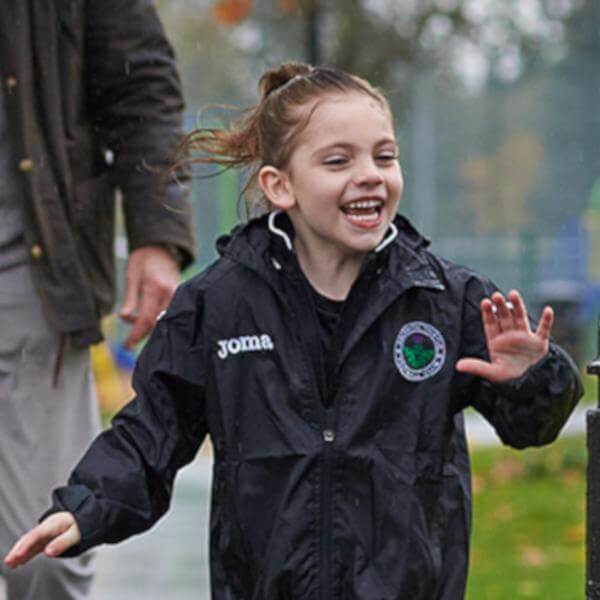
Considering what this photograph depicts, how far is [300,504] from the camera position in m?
3.08

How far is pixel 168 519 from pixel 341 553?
5.09 metres

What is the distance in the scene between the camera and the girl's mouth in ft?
10.4

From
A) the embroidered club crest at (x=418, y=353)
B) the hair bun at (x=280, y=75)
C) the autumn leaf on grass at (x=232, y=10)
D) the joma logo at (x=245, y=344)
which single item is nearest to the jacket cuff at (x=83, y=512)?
the joma logo at (x=245, y=344)

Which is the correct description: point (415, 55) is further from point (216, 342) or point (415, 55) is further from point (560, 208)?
point (216, 342)

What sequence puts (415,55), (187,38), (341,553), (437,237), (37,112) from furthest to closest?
(187,38) < (415,55) < (437,237) < (37,112) < (341,553)

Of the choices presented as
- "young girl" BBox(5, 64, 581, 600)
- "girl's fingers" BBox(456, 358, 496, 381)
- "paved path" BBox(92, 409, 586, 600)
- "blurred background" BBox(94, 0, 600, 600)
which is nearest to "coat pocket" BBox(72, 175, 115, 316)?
"young girl" BBox(5, 64, 581, 600)

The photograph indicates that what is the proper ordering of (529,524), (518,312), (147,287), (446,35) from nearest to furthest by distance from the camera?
(518,312) → (147,287) → (529,524) → (446,35)

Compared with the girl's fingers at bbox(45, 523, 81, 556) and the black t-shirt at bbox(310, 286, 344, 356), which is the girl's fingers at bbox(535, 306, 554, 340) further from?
the girl's fingers at bbox(45, 523, 81, 556)

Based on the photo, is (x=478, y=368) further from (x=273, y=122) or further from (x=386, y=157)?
(x=273, y=122)

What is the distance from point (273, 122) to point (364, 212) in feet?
1.12

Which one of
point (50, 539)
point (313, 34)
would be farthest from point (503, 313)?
point (313, 34)

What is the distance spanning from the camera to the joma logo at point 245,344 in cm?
318

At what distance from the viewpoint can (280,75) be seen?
3514mm

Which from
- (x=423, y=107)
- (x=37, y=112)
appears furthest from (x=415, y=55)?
(x=37, y=112)
